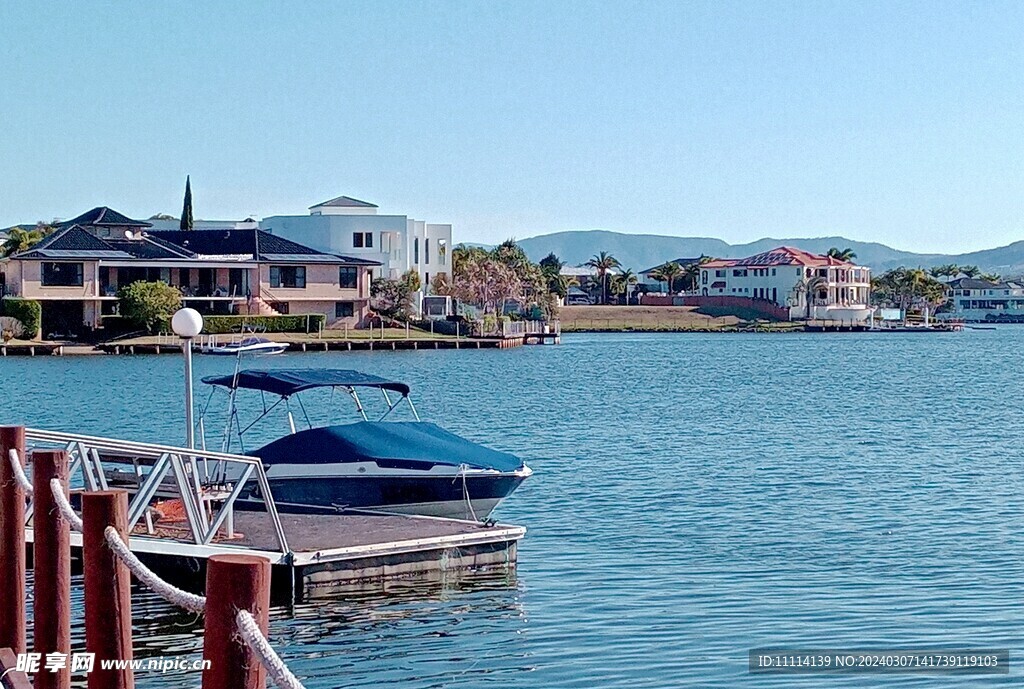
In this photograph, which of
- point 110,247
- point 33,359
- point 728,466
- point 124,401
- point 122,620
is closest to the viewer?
point 122,620

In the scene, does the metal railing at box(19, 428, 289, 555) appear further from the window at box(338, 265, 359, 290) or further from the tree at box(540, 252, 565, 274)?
the tree at box(540, 252, 565, 274)

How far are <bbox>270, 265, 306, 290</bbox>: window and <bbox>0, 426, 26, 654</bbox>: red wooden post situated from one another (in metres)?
88.4

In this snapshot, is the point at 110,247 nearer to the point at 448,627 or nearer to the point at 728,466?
the point at 728,466

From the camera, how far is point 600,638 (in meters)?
17.1

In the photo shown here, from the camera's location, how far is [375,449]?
2172cm

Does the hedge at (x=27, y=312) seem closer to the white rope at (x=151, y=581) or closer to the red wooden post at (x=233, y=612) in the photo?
the white rope at (x=151, y=581)

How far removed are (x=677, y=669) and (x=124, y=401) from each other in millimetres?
42103

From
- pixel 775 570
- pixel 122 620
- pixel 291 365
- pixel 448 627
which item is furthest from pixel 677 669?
pixel 291 365

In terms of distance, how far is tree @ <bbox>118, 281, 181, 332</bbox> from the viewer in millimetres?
89438

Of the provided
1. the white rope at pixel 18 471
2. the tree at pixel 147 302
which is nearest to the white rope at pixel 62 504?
the white rope at pixel 18 471

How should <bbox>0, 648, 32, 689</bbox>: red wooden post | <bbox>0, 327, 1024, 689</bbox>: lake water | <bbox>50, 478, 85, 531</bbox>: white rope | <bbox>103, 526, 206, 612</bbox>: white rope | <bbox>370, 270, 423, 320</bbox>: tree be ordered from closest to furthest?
<bbox>103, 526, 206, 612</bbox>: white rope, <bbox>50, 478, 85, 531</bbox>: white rope, <bbox>0, 648, 32, 689</bbox>: red wooden post, <bbox>0, 327, 1024, 689</bbox>: lake water, <bbox>370, 270, 423, 320</bbox>: tree

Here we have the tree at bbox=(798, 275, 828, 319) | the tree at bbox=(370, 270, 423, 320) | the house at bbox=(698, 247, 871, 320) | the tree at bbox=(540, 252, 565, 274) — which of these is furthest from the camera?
the tree at bbox=(540, 252, 565, 274)

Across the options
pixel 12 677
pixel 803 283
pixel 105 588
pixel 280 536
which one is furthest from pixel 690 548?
pixel 803 283

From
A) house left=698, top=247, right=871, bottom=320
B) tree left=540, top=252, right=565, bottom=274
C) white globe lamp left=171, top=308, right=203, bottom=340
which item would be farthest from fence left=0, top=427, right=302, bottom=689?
house left=698, top=247, right=871, bottom=320
